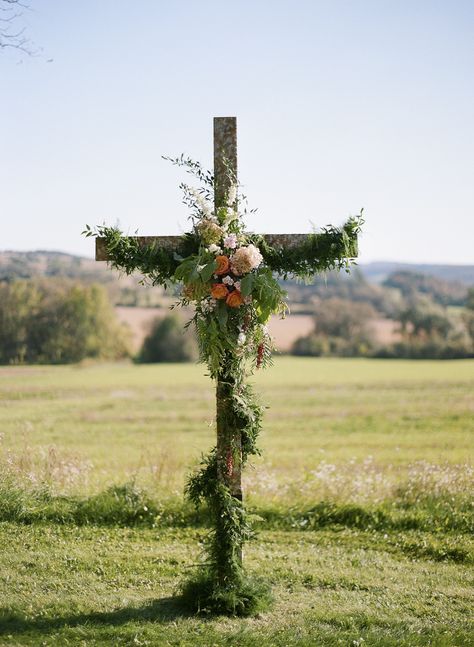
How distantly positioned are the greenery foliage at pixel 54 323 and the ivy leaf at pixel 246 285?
1298cm

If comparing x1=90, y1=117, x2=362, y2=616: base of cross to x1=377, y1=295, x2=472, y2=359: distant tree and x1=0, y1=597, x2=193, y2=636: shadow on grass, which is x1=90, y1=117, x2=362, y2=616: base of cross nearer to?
x1=0, y1=597, x2=193, y2=636: shadow on grass

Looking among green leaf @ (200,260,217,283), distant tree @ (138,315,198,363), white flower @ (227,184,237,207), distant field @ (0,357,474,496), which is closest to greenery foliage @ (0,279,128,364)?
distant field @ (0,357,474,496)

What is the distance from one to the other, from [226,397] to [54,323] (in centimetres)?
1392

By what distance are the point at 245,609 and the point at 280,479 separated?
5390 millimetres

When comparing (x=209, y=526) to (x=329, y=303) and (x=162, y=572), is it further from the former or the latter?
(x=329, y=303)

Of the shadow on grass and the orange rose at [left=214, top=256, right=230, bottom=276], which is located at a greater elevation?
the orange rose at [left=214, top=256, right=230, bottom=276]

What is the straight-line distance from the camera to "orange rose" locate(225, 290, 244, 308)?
6015mm

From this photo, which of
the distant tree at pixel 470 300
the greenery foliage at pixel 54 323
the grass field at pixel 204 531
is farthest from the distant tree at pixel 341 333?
the grass field at pixel 204 531

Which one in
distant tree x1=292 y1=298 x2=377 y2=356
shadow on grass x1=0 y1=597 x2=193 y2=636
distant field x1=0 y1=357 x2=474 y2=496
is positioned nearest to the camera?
shadow on grass x1=0 y1=597 x2=193 y2=636

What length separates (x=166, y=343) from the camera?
28234 mm

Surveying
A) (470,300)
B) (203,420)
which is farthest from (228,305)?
(470,300)

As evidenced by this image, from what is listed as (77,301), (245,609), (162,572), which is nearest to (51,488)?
(162,572)

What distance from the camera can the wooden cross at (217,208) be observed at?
6.36 m

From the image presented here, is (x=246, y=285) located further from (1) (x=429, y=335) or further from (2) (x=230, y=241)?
(1) (x=429, y=335)
